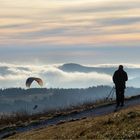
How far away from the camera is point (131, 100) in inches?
1907

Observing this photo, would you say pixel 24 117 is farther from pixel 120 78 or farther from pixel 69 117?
pixel 120 78

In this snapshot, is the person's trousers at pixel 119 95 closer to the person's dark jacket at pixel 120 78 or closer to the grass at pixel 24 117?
the person's dark jacket at pixel 120 78

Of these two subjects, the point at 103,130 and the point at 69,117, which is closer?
the point at 103,130

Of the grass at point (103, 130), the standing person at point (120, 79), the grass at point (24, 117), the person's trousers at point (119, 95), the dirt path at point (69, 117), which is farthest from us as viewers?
the person's trousers at point (119, 95)

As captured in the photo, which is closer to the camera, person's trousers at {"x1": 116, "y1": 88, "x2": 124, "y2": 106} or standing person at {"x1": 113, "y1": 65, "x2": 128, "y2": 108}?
standing person at {"x1": 113, "y1": 65, "x2": 128, "y2": 108}

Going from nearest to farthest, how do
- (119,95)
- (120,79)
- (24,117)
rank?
(120,79) < (119,95) < (24,117)

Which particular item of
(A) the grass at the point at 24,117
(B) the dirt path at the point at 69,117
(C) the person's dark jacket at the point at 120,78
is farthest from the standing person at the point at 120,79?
(A) the grass at the point at 24,117

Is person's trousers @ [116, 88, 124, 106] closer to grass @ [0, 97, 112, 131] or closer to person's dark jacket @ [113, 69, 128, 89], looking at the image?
person's dark jacket @ [113, 69, 128, 89]

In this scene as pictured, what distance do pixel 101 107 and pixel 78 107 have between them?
3.26 m

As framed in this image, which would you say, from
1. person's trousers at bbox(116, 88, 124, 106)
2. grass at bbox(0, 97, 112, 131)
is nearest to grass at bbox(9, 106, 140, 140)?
grass at bbox(0, 97, 112, 131)

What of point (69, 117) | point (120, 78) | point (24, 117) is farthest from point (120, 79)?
point (24, 117)

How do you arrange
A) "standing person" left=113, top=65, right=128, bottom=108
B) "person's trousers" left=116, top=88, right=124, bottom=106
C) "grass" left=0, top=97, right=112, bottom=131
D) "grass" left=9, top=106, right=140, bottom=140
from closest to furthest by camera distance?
"grass" left=9, top=106, right=140, bottom=140 → "standing person" left=113, top=65, right=128, bottom=108 → "grass" left=0, top=97, right=112, bottom=131 → "person's trousers" left=116, top=88, right=124, bottom=106

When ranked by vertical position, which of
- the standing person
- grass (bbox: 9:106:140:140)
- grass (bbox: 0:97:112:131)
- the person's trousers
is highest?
the standing person

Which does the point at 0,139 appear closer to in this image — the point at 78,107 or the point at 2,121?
the point at 2,121
